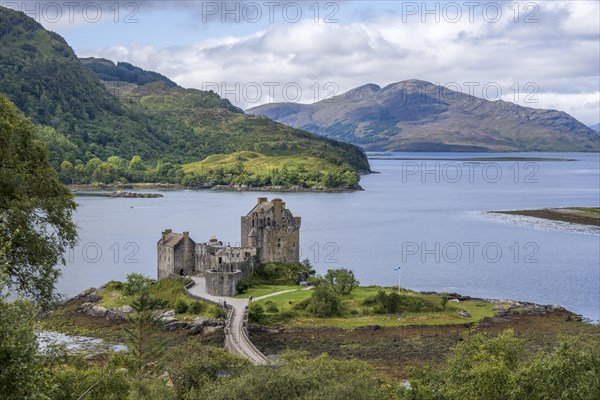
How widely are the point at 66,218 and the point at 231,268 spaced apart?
151ft

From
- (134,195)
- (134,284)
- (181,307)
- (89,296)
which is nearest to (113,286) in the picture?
(89,296)

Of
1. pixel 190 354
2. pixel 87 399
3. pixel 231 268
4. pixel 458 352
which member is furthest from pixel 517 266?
pixel 87 399

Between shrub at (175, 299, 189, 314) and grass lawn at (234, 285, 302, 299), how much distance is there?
5.27 meters

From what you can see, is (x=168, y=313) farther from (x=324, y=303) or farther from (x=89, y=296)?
(x=324, y=303)

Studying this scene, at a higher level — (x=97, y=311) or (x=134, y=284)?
(x=134, y=284)

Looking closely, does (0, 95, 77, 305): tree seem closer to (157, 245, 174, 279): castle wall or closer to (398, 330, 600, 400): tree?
(398, 330, 600, 400): tree

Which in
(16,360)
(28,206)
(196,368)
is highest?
(28,206)

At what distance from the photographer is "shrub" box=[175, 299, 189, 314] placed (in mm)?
60156

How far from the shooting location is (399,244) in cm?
10919

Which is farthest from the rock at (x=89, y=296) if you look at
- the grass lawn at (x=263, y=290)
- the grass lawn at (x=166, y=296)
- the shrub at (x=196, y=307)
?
the grass lawn at (x=263, y=290)

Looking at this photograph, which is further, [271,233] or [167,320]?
[271,233]

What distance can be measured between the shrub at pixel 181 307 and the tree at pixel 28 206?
41.0m

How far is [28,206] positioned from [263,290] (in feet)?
162

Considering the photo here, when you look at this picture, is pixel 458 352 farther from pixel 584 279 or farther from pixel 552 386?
pixel 584 279
